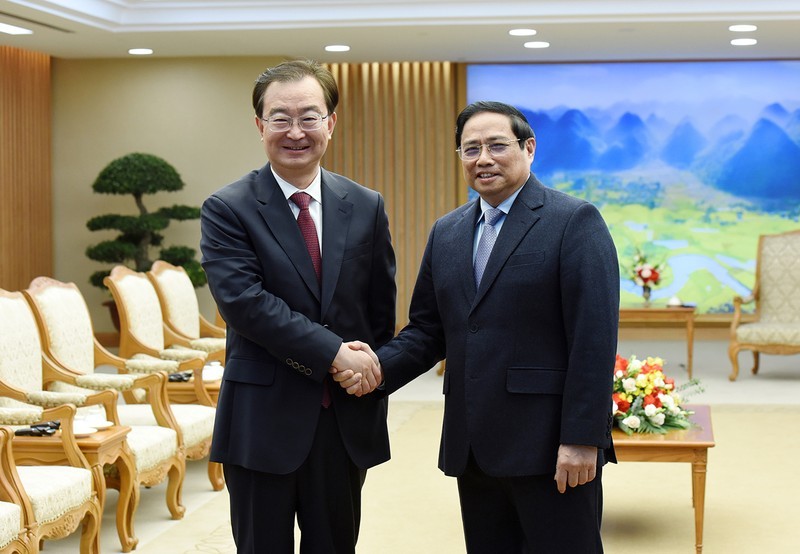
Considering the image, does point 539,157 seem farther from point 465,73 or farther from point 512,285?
point 512,285

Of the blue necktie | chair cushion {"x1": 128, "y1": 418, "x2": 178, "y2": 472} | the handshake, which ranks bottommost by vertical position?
chair cushion {"x1": 128, "y1": 418, "x2": 178, "y2": 472}

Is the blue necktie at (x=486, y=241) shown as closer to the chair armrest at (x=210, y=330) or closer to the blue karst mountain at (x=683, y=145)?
the chair armrest at (x=210, y=330)

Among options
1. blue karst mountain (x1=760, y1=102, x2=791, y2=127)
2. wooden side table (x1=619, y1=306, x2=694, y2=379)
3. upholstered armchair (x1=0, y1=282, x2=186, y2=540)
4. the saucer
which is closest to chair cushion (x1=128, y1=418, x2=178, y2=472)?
upholstered armchair (x1=0, y1=282, x2=186, y2=540)

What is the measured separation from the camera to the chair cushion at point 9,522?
3.82m

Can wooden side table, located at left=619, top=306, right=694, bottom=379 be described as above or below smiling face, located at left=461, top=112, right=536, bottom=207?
below

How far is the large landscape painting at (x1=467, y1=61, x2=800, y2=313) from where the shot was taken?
39.2 feet

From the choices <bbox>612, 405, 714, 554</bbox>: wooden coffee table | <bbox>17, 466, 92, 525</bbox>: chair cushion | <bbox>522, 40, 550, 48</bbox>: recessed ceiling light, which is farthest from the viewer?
<bbox>522, 40, 550, 48</bbox>: recessed ceiling light

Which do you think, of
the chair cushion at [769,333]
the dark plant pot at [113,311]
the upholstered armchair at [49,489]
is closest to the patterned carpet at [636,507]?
the upholstered armchair at [49,489]

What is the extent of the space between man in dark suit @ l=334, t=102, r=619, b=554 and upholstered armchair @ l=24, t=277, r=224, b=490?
2.89 metres

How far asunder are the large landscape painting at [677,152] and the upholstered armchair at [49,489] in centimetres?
816

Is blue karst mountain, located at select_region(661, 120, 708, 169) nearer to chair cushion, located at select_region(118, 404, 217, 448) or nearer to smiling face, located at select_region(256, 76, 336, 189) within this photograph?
chair cushion, located at select_region(118, 404, 217, 448)

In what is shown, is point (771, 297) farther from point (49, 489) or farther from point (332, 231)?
point (332, 231)

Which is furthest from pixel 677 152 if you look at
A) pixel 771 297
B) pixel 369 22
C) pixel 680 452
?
pixel 680 452

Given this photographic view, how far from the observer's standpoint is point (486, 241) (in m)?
2.89
